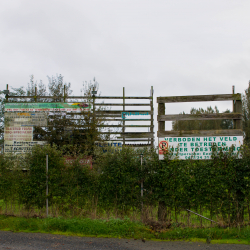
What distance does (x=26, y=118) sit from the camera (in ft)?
58.1

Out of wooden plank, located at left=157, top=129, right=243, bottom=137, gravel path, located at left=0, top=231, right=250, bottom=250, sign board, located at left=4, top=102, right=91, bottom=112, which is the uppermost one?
sign board, located at left=4, top=102, right=91, bottom=112

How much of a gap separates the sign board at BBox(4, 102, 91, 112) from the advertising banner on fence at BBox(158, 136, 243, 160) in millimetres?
9902

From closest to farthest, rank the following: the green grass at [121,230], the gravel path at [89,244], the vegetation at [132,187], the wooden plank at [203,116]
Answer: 1. the gravel path at [89,244]
2. the green grass at [121,230]
3. the vegetation at [132,187]
4. the wooden plank at [203,116]

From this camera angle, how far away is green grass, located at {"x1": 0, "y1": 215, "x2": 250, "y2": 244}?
7086 mm

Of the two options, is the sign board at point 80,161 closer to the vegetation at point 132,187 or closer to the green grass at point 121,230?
the vegetation at point 132,187

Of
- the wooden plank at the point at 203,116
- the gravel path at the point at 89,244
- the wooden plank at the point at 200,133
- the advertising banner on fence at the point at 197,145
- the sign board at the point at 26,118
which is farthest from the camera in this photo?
the sign board at the point at 26,118

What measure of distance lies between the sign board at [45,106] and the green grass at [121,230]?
1031 cm

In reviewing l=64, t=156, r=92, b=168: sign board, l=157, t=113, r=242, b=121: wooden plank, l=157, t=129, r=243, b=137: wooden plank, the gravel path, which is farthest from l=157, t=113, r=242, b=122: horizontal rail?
the gravel path

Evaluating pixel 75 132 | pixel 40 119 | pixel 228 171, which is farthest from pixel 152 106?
pixel 228 171

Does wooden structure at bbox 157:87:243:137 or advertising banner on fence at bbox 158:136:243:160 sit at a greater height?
wooden structure at bbox 157:87:243:137


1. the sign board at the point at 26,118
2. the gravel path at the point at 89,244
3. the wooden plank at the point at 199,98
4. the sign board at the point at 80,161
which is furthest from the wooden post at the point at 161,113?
the sign board at the point at 26,118

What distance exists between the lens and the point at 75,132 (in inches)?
640

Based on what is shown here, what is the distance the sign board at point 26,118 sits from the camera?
57.5ft

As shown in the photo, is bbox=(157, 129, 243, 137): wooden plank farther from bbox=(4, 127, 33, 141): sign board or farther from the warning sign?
bbox=(4, 127, 33, 141): sign board
